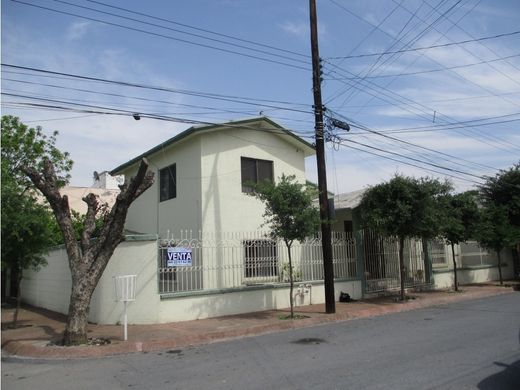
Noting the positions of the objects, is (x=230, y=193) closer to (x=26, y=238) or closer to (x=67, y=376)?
(x=26, y=238)

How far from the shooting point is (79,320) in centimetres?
1029

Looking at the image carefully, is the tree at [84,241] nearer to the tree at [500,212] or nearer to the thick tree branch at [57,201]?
the thick tree branch at [57,201]

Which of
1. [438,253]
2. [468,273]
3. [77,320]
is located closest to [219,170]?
[77,320]

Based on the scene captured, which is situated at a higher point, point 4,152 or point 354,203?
point 4,152

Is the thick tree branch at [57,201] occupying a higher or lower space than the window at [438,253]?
higher

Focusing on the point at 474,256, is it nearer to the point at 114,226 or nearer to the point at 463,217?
the point at 463,217

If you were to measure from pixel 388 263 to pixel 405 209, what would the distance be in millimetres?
4171

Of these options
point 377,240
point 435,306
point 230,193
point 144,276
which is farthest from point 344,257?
point 144,276

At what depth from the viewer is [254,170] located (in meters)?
18.3

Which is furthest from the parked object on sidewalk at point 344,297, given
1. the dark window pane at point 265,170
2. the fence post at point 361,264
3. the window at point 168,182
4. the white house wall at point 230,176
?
the window at point 168,182

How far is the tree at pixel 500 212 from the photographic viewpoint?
20703mm

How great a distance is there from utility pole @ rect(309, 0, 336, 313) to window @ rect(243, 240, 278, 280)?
2.11 metres

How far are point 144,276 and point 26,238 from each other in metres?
3.28

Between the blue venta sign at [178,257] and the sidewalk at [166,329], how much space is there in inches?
61.5
